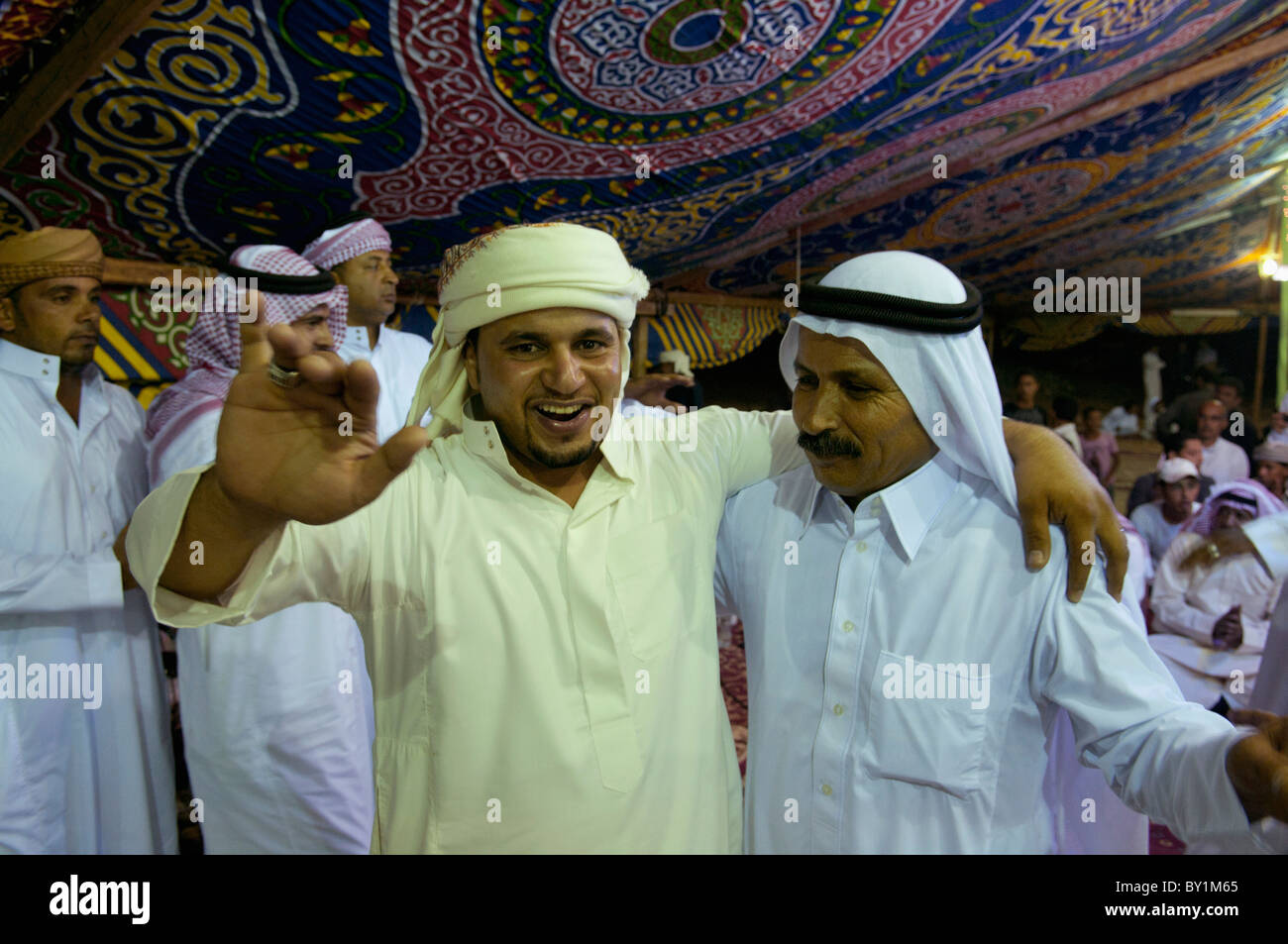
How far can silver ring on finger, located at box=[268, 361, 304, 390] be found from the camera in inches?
41.5

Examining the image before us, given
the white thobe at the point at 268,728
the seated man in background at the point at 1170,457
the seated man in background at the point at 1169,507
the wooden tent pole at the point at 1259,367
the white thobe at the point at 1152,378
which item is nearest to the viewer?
the white thobe at the point at 268,728

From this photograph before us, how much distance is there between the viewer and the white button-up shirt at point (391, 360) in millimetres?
3451

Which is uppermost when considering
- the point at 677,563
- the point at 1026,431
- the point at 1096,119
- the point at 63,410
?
the point at 1096,119

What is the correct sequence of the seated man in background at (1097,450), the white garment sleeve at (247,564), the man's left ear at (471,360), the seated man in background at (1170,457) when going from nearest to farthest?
the white garment sleeve at (247,564)
the man's left ear at (471,360)
the seated man in background at (1170,457)
the seated man in background at (1097,450)

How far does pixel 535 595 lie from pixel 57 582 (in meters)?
1.66

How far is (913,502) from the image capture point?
1528 mm

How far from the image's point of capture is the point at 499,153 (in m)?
3.89

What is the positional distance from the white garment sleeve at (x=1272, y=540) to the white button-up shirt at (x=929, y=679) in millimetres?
619

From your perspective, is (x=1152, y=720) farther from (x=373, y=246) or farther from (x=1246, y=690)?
(x=373, y=246)

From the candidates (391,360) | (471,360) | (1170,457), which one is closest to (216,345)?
(391,360)

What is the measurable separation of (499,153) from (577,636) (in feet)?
10.4

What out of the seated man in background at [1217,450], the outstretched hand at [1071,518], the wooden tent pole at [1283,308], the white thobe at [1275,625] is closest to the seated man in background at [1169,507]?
the seated man in background at [1217,450]

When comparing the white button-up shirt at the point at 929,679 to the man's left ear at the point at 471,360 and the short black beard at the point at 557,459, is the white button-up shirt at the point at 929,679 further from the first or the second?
the man's left ear at the point at 471,360

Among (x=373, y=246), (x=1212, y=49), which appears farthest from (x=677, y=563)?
(x=1212, y=49)
